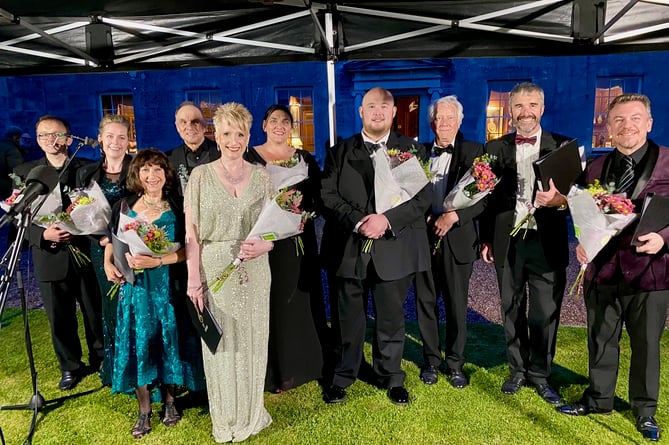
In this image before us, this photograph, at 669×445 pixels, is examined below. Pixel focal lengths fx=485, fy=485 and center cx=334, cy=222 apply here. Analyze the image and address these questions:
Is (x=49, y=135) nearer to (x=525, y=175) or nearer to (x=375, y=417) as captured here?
(x=375, y=417)

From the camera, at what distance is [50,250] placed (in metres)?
3.70

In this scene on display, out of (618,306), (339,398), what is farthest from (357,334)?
(618,306)

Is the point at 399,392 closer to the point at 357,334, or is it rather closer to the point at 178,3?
the point at 357,334

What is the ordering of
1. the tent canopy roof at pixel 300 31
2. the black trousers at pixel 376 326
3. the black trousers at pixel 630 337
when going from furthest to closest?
the tent canopy roof at pixel 300 31
the black trousers at pixel 376 326
the black trousers at pixel 630 337

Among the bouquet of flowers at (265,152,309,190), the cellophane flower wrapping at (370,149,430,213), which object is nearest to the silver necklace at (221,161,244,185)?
the bouquet of flowers at (265,152,309,190)

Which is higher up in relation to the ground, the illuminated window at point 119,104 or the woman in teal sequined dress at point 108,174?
the illuminated window at point 119,104

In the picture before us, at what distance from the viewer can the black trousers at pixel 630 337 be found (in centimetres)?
295

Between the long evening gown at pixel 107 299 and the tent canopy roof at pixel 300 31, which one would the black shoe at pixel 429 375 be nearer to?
the long evening gown at pixel 107 299

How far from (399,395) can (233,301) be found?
4.76 feet

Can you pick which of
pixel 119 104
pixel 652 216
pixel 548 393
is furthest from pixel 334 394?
pixel 119 104

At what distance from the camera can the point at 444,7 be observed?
4.81 m

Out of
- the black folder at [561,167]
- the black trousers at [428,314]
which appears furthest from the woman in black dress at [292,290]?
the black folder at [561,167]

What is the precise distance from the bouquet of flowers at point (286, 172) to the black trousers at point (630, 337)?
204 cm

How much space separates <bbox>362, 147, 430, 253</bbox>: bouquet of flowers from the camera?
3.15m
